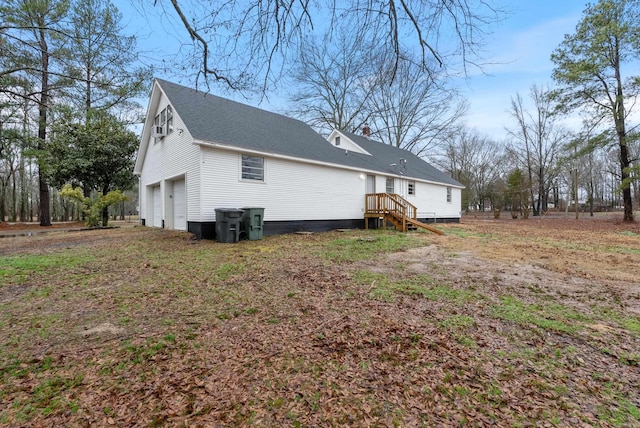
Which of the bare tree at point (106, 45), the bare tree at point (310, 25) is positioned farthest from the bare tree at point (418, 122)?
the bare tree at point (310, 25)

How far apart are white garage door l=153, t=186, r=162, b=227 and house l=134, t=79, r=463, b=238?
5 cm

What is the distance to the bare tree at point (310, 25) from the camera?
121 inches

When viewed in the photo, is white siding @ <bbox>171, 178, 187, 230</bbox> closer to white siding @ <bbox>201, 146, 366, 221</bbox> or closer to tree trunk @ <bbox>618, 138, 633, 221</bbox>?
white siding @ <bbox>201, 146, 366, 221</bbox>

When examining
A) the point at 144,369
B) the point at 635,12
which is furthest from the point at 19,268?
the point at 635,12

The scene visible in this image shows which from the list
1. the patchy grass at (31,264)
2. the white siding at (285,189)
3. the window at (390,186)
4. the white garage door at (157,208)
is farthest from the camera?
the window at (390,186)

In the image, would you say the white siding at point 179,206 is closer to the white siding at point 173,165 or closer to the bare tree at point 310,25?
the white siding at point 173,165

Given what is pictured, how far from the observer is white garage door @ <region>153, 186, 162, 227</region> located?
42.7 ft

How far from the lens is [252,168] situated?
32.8 feet

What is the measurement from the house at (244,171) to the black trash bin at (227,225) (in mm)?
650

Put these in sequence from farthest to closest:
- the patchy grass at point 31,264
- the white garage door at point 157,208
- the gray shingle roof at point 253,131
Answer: the white garage door at point 157,208
the gray shingle roof at point 253,131
the patchy grass at point 31,264

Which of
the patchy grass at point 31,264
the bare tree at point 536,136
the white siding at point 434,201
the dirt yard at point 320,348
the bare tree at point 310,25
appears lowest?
the dirt yard at point 320,348

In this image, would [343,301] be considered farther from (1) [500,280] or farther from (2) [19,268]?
(2) [19,268]

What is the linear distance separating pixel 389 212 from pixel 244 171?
6.77m

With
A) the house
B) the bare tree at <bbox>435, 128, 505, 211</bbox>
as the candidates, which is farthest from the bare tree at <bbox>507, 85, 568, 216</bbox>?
the house
